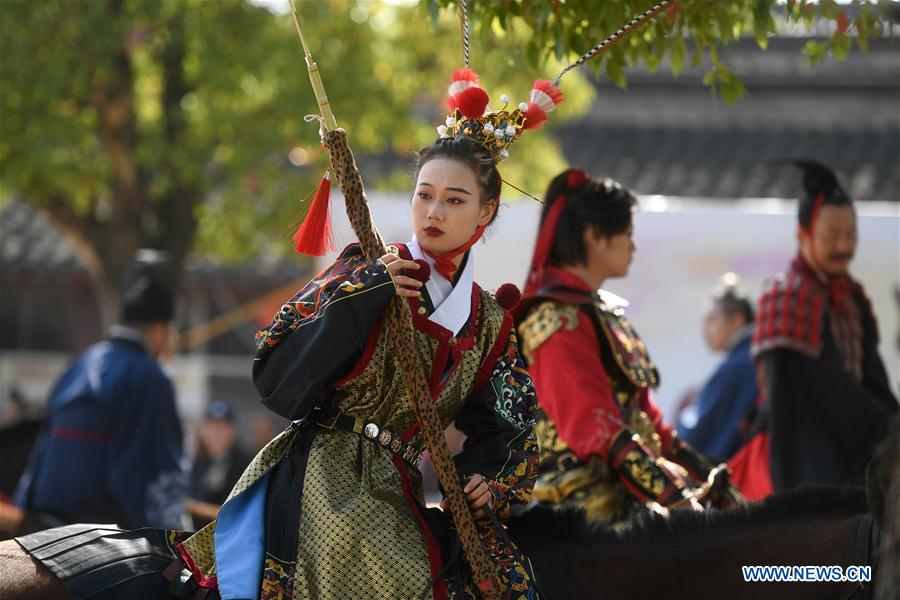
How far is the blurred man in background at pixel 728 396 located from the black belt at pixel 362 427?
385cm

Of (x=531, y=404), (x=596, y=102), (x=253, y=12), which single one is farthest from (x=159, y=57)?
(x=531, y=404)

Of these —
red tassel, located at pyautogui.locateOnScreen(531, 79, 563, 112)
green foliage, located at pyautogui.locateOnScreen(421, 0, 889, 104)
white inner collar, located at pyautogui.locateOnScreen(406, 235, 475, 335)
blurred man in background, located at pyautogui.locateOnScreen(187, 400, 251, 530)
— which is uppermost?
green foliage, located at pyautogui.locateOnScreen(421, 0, 889, 104)

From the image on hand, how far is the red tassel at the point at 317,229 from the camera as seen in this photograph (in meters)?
2.96

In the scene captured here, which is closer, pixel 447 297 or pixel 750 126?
pixel 447 297

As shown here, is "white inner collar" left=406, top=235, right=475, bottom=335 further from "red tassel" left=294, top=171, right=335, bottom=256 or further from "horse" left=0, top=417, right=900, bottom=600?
"horse" left=0, top=417, right=900, bottom=600

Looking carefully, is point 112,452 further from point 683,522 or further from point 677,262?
point 677,262

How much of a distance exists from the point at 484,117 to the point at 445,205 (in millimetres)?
257

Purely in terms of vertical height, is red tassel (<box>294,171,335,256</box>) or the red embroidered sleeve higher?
red tassel (<box>294,171,335,256</box>)

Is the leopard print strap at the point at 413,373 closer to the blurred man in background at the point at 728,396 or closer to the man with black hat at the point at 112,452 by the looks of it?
the man with black hat at the point at 112,452

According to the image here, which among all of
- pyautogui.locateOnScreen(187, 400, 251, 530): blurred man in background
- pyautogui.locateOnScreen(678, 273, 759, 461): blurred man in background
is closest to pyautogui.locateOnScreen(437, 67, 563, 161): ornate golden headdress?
pyautogui.locateOnScreen(678, 273, 759, 461): blurred man in background

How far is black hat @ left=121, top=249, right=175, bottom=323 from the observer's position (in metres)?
6.27

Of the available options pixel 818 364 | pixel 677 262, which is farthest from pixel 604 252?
pixel 677 262

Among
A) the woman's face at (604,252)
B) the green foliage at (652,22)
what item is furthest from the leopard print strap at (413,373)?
the woman's face at (604,252)

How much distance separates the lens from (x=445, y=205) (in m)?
3.06
